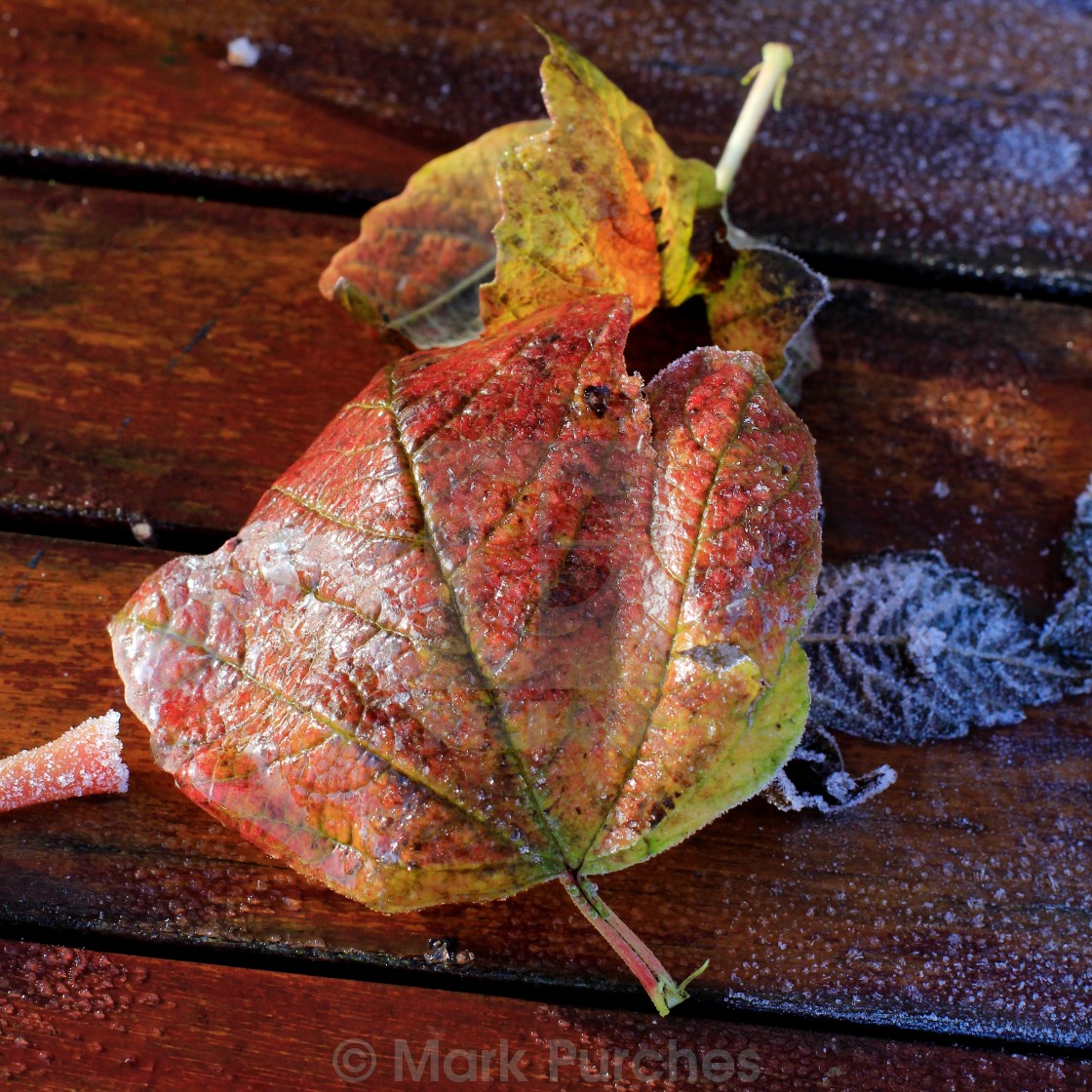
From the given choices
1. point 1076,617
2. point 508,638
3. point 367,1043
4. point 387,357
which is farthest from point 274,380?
point 1076,617

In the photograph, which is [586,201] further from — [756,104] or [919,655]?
[919,655]

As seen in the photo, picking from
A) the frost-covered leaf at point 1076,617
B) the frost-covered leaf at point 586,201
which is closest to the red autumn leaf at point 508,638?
the frost-covered leaf at point 586,201

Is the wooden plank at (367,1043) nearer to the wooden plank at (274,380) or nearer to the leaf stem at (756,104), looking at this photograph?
the wooden plank at (274,380)

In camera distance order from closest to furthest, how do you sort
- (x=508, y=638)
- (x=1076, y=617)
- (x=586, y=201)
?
1. (x=508, y=638)
2. (x=586, y=201)
3. (x=1076, y=617)

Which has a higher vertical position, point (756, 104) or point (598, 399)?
point (756, 104)

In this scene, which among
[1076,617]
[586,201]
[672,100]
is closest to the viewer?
[586,201]

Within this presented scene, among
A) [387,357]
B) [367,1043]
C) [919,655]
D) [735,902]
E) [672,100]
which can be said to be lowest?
[367,1043]

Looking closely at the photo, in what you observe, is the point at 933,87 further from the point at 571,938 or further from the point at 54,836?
the point at 54,836
